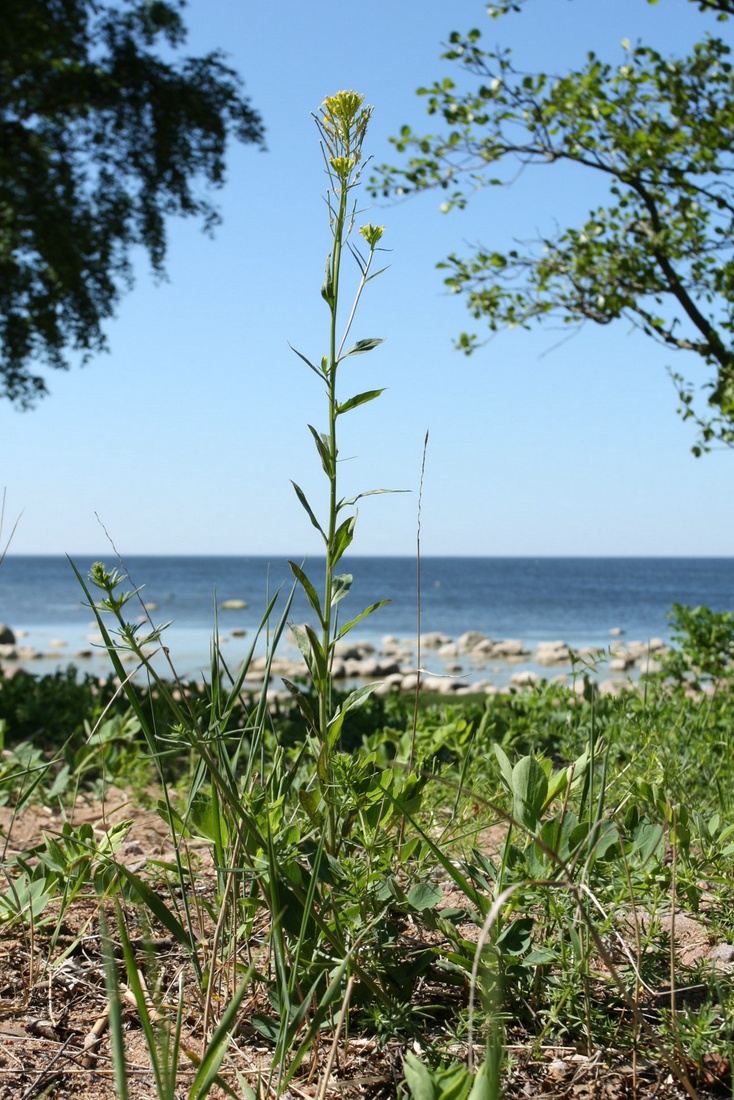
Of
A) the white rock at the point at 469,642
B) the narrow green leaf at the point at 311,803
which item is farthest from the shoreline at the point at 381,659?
the narrow green leaf at the point at 311,803

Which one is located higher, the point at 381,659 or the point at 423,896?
the point at 423,896

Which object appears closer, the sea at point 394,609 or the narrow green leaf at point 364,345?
the narrow green leaf at point 364,345

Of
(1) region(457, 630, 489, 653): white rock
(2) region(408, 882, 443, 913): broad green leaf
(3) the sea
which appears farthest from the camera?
(1) region(457, 630, 489, 653): white rock

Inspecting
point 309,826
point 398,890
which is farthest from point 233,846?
point 398,890

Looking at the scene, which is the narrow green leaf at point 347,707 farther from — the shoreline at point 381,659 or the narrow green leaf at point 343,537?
the shoreline at point 381,659

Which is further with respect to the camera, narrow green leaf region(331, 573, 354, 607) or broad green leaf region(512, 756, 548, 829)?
broad green leaf region(512, 756, 548, 829)

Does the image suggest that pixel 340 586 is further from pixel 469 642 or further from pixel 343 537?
pixel 469 642

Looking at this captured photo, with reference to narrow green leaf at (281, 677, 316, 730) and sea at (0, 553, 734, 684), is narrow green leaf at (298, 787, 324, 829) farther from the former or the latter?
sea at (0, 553, 734, 684)

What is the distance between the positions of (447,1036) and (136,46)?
13.6m

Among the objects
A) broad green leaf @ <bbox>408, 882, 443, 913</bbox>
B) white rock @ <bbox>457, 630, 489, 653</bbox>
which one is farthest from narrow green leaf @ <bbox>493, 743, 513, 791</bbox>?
white rock @ <bbox>457, 630, 489, 653</bbox>

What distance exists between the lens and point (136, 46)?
12.3 m

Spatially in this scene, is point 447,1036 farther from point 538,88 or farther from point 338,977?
point 538,88

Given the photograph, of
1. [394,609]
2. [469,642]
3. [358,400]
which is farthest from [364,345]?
[394,609]

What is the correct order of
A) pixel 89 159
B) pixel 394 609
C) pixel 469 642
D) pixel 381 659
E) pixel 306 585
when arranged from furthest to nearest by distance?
1. pixel 394 609
2. pixel 469 642
3. pixel 381 659
4. pixel 89 159
5. pixel 306 585
